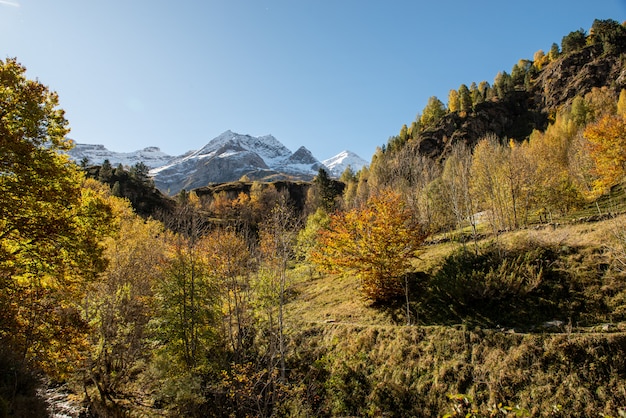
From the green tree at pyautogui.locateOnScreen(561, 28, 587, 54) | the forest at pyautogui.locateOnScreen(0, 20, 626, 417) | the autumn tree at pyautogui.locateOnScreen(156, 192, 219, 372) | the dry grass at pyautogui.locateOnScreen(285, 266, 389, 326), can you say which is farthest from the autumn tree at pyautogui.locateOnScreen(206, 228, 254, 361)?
the green tree at pyautogui.locateOnScreen(561, 28, 587, 54)

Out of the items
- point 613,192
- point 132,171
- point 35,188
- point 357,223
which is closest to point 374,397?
point 357,223

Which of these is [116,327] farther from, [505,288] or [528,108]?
[528,108]

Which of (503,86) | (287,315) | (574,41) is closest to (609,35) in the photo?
(574,41)

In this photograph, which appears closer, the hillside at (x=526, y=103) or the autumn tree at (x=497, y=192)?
the autumn tree at (x=497, y=192)

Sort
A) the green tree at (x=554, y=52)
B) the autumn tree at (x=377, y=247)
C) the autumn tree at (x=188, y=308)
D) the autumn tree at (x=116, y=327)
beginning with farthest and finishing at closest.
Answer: the green tree at (x=554, y=52), the autumn tree at (x=377, y=247), the autumn tree at (x=116, y=327), the autumn tree at (x=188, y=308)

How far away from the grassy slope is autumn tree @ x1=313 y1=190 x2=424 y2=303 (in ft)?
4.82

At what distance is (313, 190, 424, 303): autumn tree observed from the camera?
52.8ft

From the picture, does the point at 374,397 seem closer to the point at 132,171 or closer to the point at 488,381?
the point at 488,381

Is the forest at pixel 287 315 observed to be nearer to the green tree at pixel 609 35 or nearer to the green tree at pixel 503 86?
the green tree at pixel 503 86

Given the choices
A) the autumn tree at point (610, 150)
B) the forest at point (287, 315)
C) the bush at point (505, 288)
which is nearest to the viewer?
the forest at point (287, 315)

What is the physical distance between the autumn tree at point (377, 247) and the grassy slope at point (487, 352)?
4.82 ft

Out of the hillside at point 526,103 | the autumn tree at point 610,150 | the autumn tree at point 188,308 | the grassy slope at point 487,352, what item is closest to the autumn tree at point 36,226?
the autumn tree at point 188,308

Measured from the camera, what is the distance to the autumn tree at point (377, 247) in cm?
1609

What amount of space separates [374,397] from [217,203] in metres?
79.1
